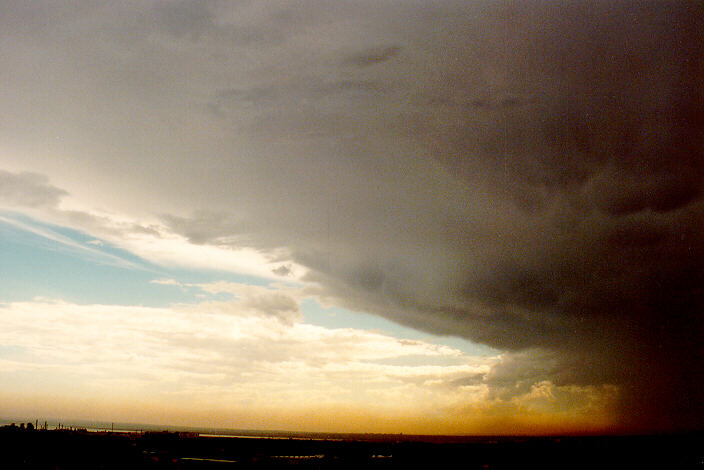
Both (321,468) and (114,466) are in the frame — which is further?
(321,468)

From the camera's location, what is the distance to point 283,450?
10825 centimetres

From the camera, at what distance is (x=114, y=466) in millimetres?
61594

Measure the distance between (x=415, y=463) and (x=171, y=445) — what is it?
54636mm

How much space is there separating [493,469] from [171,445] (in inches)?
2616

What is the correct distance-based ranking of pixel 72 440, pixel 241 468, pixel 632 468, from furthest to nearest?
pixel 72 440, pixel 632 468, pixel 241 468

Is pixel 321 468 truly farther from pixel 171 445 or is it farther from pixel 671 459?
pixel 671 459

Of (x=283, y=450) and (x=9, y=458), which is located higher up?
(x=9, y=458)

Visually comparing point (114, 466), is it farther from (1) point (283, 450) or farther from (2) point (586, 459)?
(2) point (586, 459)

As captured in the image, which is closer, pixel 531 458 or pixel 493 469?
pixel 493 469

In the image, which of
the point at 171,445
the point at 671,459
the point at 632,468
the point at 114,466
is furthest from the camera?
the point at 171,445

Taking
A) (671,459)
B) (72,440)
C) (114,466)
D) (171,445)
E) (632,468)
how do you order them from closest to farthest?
(114,466) → (632,468) → (72,440) → (671,459) → (171,445)

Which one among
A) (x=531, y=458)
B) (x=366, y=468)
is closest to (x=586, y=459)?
(x=531, y=458)

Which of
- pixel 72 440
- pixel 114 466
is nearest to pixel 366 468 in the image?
pixel 114 466

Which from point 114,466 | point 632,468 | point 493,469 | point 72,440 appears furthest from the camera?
point 72,440
